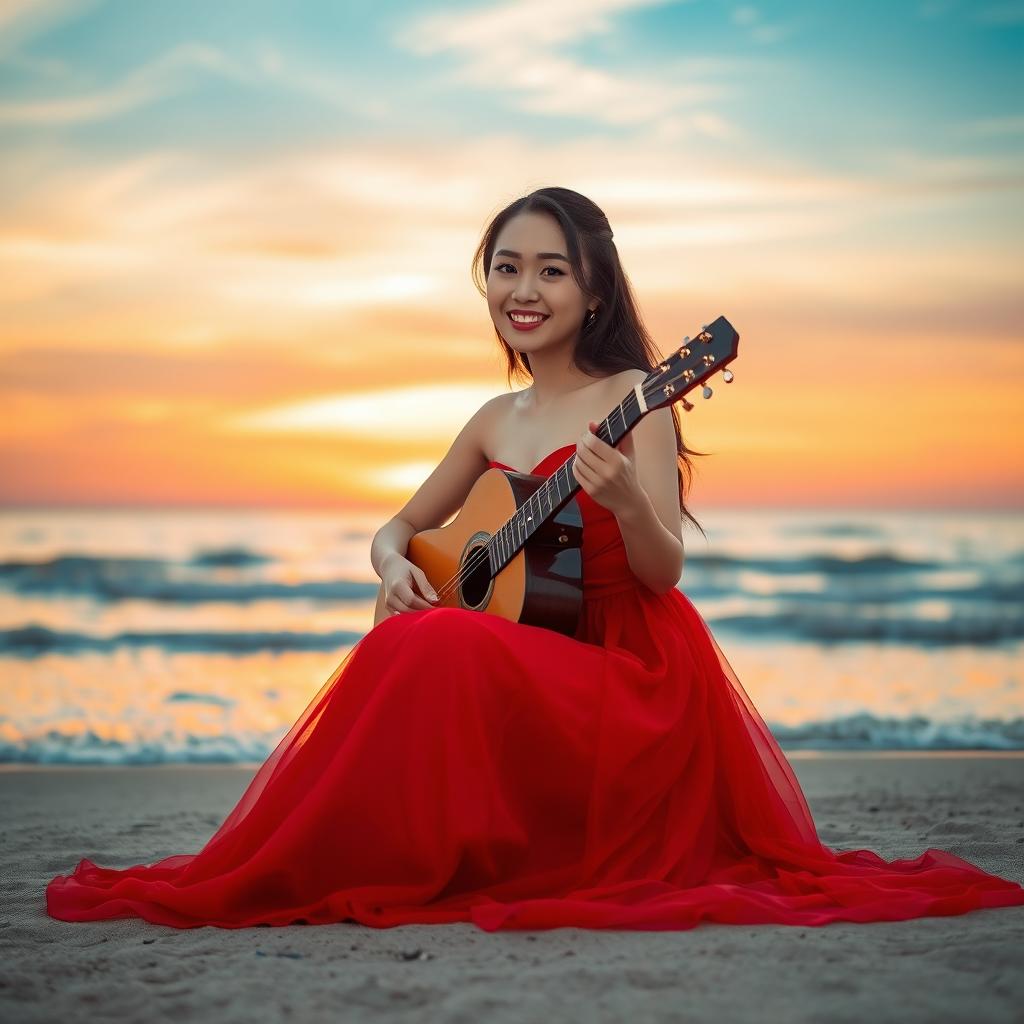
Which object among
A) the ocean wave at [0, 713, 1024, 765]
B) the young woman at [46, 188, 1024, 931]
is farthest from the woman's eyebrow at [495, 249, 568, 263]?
the ocean wave at [0, 713, 1024, 765]

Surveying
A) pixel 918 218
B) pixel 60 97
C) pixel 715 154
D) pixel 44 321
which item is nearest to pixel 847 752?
pixel 715 154

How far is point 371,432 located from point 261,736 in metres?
10.7

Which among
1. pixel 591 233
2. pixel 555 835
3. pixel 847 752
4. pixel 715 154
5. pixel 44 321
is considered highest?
pixel 715 154

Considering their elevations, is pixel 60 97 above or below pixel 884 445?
above

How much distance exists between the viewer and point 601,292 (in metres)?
3.56

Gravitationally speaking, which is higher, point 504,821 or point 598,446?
point 598,446

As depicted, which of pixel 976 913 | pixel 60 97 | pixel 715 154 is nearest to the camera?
pixel 976 913

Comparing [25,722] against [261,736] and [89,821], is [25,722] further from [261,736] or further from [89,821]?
[89,821]

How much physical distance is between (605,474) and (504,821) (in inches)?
32.9

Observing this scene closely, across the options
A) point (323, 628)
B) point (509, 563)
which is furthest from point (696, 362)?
point (323, 628)

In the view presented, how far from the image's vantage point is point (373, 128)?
10.2 meters

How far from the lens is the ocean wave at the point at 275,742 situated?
6.17 m

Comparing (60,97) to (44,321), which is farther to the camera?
(44,321)

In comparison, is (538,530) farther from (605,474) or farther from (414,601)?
(414,601)
